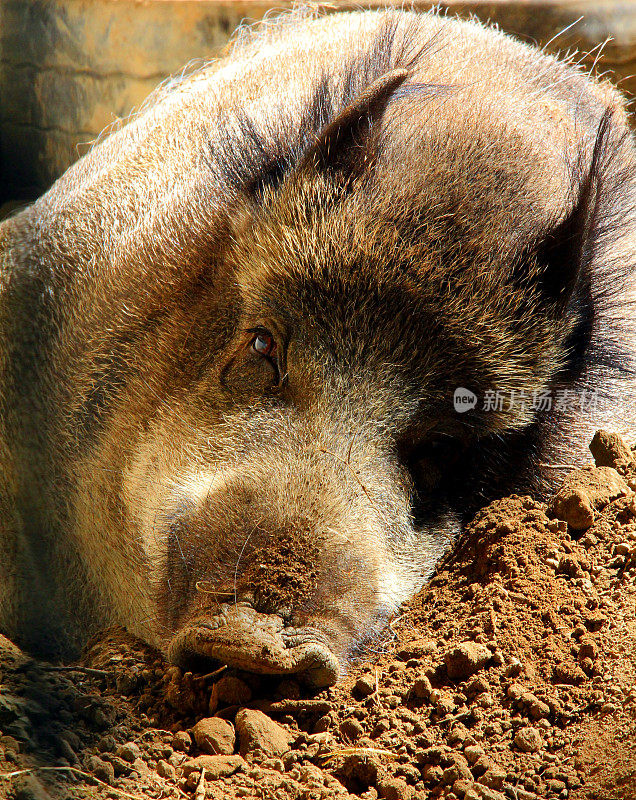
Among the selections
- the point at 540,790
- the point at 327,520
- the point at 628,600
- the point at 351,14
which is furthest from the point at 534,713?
the point at 351,14

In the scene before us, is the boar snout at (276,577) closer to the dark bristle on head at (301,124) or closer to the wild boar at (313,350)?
the wild boar at (313,350)

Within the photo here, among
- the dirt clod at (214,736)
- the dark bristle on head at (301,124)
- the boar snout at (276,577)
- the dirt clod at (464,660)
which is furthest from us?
the dark bristle on head at (301,124)

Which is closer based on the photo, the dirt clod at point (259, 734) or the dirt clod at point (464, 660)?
the dirt clod at point (259, 734)

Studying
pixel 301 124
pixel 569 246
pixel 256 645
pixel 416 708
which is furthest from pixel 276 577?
pixel 301 124

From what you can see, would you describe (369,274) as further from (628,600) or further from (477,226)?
(628,600)

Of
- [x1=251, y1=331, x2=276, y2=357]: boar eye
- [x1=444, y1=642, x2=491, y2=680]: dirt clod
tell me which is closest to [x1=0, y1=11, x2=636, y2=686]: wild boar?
[x1=251, y1=331, x2=276, y2=357]: boar eye

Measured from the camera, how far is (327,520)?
2.61 meters

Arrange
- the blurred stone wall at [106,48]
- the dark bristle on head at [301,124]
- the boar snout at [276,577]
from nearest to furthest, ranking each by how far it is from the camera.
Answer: the blurred stone wall at [106,48] → the boar snout at [276,577] → the dark bristle on head at [301,124]

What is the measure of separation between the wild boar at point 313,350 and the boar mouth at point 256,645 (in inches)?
0.5

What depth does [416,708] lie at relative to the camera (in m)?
2.36

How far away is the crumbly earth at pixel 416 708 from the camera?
1.97 meters

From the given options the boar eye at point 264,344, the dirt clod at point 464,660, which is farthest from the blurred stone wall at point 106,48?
the dirt clod at point 464,660

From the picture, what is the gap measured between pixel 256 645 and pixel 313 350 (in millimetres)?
1071

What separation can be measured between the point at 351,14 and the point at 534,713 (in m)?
3.76
